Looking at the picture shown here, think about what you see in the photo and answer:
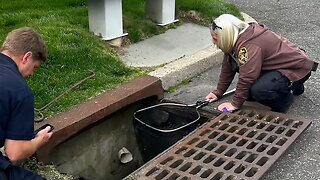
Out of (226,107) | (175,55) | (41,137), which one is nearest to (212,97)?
(226,107)

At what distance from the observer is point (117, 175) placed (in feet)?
15.5

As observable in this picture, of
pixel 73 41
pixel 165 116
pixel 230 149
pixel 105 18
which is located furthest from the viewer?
pixel 105 18

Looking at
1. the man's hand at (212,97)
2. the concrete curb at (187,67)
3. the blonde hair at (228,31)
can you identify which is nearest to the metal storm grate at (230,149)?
the man's hand at (212,97)

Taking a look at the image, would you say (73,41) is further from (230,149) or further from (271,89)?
(230,149)

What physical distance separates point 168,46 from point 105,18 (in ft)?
2.65

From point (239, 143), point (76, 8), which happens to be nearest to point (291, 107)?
point (239, 143)

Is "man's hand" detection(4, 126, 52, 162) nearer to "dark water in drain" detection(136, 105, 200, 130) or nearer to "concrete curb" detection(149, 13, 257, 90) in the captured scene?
"dark water in drain" detection(136, 105, 200, 130)

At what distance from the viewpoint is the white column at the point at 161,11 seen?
6.33 metres

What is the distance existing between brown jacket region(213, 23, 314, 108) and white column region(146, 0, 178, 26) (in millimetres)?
2127

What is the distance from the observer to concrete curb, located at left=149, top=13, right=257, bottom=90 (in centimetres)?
503

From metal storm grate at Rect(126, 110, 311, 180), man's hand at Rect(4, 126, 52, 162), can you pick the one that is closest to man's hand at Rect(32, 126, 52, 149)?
man's hand at Rect(4, 126, 52, 162)

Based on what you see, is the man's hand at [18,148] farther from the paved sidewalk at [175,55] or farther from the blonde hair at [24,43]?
the paved sidewalk at [175,55]

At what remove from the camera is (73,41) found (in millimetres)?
5211

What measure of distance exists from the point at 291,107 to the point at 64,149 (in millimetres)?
2015
